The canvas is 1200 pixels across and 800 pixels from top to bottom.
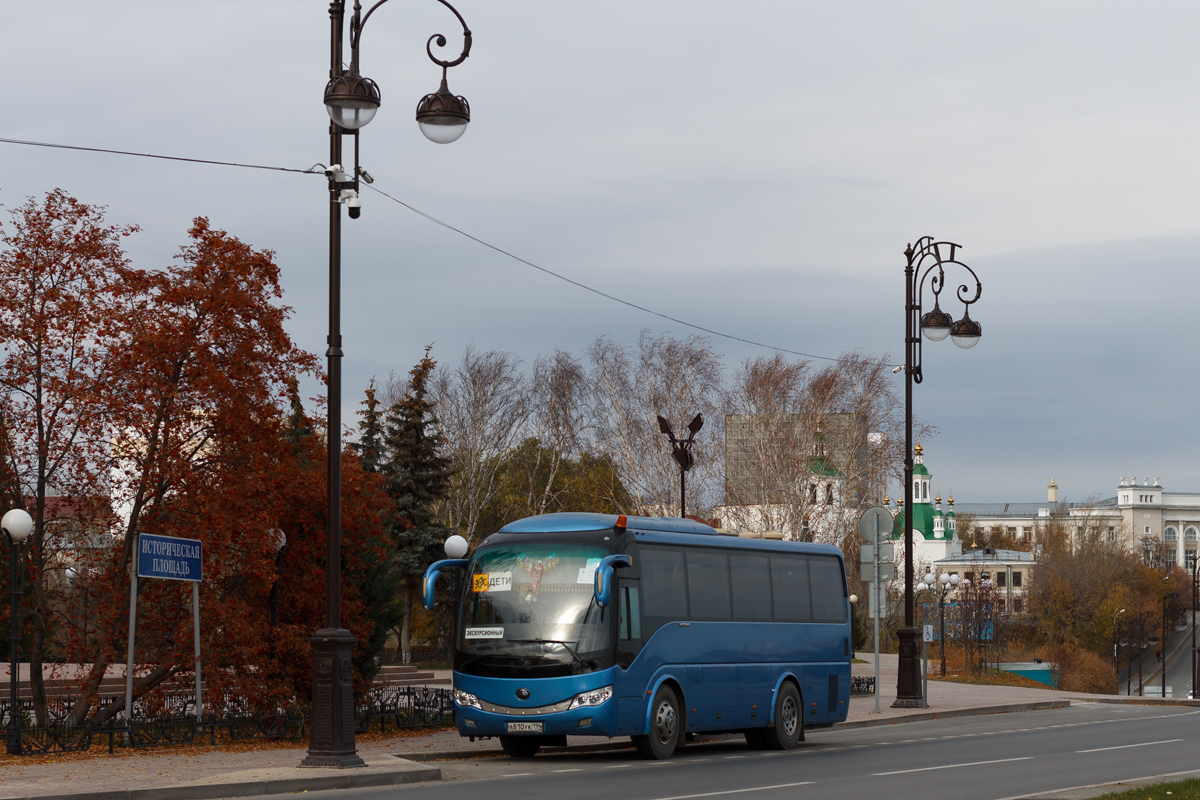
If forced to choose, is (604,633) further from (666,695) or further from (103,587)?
(103,587)

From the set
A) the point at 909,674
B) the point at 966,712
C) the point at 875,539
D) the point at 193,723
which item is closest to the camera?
the point at 193,723

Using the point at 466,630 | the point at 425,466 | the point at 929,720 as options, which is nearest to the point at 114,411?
the point at 466,630

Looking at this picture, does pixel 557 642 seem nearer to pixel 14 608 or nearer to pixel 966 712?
pixel 14 608

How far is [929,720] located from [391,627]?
36.5 ft

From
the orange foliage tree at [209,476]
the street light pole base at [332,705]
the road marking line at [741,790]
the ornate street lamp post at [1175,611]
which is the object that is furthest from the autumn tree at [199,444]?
the ornate street lamp post at [1175,611]

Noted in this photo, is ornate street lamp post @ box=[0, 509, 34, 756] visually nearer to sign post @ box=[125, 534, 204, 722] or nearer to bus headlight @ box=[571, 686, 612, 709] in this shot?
sign post @ box=[125, 534, 204, 722]

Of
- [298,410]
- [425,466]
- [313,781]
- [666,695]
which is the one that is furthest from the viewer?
[425,466]

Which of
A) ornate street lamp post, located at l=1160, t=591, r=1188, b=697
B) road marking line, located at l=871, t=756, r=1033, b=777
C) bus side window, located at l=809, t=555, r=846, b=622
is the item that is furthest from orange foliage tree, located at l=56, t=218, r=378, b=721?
ornate street lamp post, located at l=1160, t=591, r=1188, b=697

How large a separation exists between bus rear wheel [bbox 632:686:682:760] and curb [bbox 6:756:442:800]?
3579 mm

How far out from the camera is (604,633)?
60.5 ft

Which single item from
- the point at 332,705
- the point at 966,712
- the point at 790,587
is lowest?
the point at 966,712

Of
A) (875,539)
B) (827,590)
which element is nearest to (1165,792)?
(827,590)

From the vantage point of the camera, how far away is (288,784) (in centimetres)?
1496

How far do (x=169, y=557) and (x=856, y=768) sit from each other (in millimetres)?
9344
